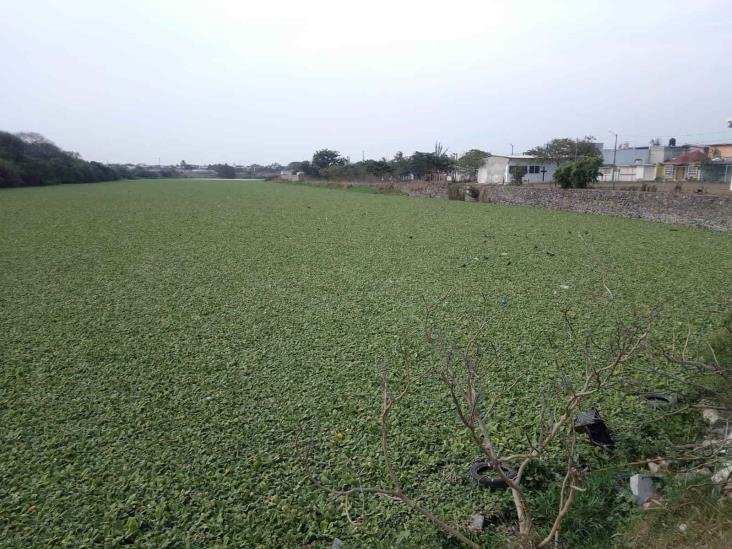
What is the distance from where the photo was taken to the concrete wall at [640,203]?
7742mm

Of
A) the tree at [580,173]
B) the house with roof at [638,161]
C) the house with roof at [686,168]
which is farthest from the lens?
the house with roof at [638,161]

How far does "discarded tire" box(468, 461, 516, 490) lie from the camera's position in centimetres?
163

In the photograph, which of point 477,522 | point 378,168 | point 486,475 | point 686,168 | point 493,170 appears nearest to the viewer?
point 477,522

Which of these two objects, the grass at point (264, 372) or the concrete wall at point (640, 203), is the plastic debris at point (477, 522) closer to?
the grass at point (264, 372)

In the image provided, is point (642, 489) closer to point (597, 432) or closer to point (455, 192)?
point (597, 432)

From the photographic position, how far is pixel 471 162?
26.5 metres

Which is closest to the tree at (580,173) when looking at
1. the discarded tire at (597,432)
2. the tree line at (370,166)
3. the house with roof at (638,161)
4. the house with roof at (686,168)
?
the tree line at (370,166)

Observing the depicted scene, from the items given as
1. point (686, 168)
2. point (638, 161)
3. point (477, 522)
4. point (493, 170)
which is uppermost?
point (638, 161)

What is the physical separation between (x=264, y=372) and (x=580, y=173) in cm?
1292

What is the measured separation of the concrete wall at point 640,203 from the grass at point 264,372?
199cm

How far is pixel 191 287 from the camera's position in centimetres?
435

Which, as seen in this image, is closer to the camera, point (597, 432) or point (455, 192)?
point (597, 432)

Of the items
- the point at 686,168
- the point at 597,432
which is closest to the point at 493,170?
the point at 686,168

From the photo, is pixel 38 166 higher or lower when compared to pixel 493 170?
higher
